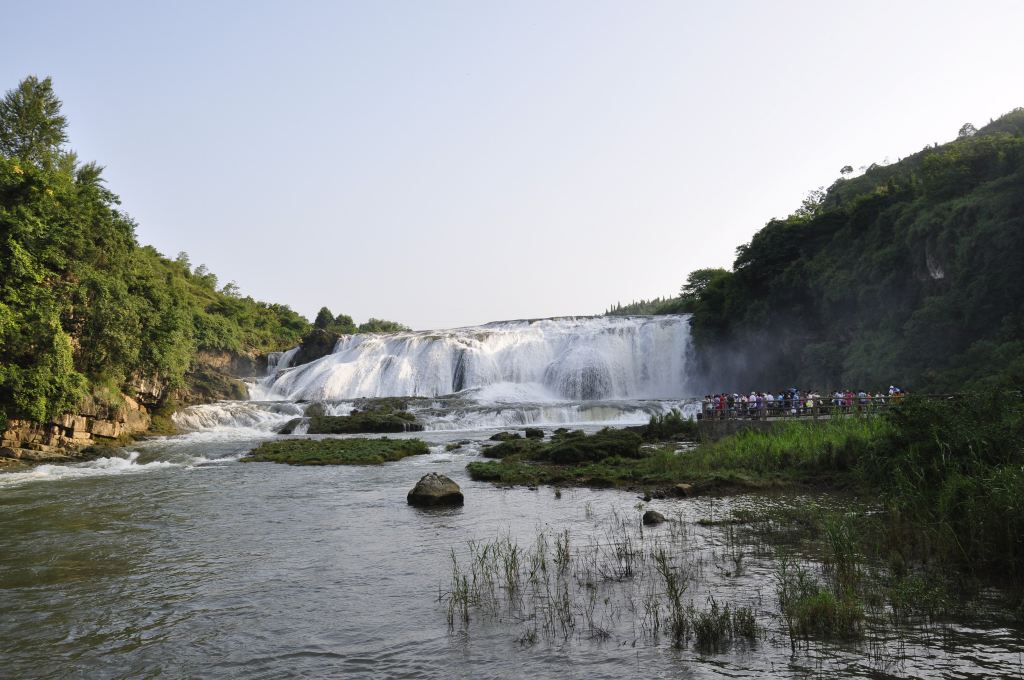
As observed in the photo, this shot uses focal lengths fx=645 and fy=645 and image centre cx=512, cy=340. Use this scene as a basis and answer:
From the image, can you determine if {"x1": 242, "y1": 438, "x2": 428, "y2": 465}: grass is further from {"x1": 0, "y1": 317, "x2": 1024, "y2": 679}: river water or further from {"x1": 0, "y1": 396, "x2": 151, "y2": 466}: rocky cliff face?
{"x1": 0, "y1": 396, "x2": 151, "y2": 466}: rocky cliff face

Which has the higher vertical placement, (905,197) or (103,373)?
(905,197)

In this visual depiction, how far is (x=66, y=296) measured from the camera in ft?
76.7

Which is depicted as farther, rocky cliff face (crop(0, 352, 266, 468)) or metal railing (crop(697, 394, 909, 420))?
rocky cliff face (crop(0, 352, 266, 468))

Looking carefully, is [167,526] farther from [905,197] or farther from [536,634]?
[905,197]

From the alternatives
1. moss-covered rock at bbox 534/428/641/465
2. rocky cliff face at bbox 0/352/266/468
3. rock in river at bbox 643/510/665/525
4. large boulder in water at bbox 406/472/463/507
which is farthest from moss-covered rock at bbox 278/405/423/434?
rock in river at bbox 643/510/665/525

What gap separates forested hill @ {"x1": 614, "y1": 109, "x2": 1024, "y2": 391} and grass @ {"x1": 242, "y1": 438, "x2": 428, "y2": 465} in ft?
58.0

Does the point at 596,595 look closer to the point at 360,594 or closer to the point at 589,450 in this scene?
the point at 360,594

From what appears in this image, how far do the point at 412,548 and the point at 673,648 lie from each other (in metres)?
4.56

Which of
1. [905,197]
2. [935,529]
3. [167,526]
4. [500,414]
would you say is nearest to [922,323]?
[905,197]

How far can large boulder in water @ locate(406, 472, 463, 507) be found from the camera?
12008 millimetres

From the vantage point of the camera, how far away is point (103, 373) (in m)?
25.0

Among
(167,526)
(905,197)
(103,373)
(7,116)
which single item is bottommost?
(167,526)

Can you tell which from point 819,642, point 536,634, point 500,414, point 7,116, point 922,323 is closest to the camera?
point 819,642

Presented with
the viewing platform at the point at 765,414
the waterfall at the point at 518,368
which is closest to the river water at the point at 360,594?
the viewing platform at the point at 765,414
